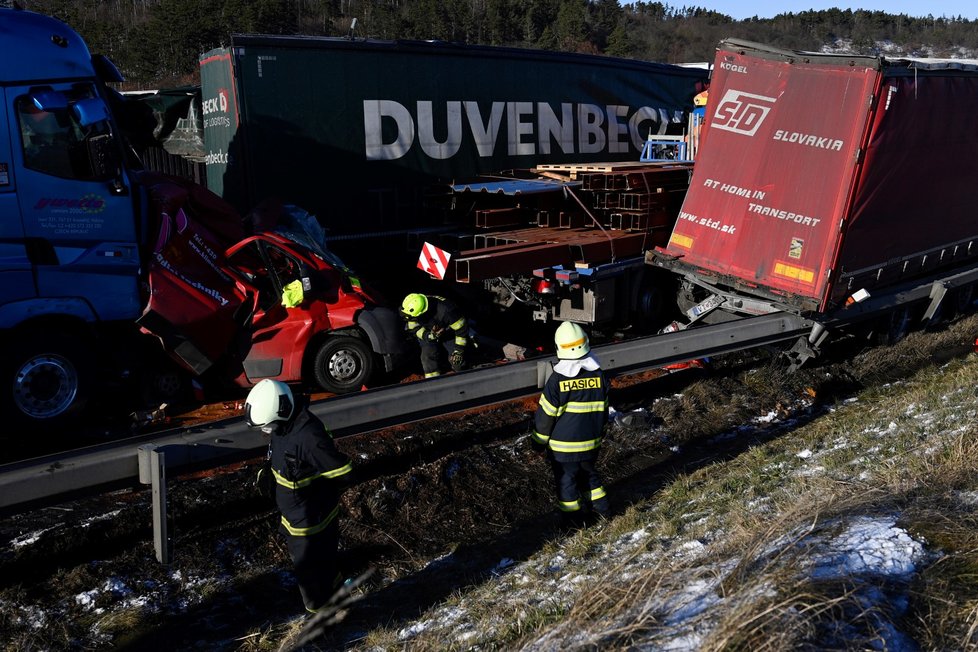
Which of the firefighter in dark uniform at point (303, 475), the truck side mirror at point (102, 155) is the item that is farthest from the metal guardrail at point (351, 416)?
the truck side mirror at point (102, 155)

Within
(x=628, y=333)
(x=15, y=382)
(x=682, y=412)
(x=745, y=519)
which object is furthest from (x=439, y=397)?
(x=628, y=333)

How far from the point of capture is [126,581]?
500cm

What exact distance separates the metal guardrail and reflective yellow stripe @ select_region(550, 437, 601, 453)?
3.13 feet

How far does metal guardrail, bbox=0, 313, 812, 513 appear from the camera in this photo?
4570mm

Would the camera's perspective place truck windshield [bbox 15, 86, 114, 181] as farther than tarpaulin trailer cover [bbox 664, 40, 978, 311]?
No

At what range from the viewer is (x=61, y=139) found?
7.25 metres

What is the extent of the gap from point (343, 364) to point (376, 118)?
451 centimetres

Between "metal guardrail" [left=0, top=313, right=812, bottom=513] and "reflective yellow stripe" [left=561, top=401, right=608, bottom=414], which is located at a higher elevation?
"reflective yellow stripe" [left=561, top=401, right=608, bottom=414]

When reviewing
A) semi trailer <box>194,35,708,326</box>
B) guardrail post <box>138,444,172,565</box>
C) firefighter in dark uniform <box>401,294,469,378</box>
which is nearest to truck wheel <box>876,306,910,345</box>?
semi trailer <box>194,35,708,326</box>

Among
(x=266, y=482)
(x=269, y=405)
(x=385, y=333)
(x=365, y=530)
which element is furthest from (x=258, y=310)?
(x=269, y=405)

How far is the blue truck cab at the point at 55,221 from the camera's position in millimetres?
7047

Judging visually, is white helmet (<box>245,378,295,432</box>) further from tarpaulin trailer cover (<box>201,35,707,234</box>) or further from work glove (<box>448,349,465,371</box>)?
tarpaulin trailer cover (<box>201,35,707,234</box>)

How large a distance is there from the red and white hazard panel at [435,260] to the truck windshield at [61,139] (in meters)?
3.15

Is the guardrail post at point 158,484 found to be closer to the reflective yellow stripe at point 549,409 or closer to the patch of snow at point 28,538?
the patch of snow at point 28,538
